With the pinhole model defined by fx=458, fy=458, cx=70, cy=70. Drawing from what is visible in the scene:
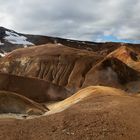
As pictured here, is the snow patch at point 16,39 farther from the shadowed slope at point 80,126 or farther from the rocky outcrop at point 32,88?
the shadowed slope at point 80,126

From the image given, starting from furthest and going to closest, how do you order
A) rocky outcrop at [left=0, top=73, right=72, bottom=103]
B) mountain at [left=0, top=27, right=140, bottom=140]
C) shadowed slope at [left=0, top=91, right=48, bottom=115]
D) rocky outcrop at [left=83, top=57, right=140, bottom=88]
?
rocky outcrop at [left=83, top=57, right=140, bottom=88], rocky outcrop at [left=0, top=73, right=72, bottom=103], shadowed slope at [left=0, top=91, right=48, bottom=115], mountain at [left=0, top=27, right=140, bottom=140]

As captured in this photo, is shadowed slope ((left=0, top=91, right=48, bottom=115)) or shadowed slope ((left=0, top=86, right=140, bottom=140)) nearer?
shadowed slope ((left=0, top=86, right=140, bottom=140))

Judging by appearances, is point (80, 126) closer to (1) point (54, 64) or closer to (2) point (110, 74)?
(2) point (110, 74)

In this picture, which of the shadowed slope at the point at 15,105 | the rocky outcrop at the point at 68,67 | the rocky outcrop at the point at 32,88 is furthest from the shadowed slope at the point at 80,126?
the rocky outcrop at the point at 68,67

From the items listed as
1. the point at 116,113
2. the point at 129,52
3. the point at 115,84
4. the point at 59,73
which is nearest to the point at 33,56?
the point at 59,73

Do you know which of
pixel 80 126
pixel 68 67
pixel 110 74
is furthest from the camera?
pixel 68 67

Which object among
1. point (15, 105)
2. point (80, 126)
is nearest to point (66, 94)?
point (15, 105)

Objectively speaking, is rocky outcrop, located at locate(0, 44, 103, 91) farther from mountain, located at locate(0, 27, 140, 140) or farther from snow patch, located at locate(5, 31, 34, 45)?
snow patch, located at locate(5, 31, 34, 45)

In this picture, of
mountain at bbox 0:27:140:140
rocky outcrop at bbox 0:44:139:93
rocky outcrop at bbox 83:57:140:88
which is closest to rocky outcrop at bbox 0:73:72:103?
mountain at bbox 0:27:140:140

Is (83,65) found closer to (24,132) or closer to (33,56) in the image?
(33,56)

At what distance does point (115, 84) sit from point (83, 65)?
6.80 meters

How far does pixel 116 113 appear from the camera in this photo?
1664 cm

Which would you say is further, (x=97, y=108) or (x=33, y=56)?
(x=33, y=56)

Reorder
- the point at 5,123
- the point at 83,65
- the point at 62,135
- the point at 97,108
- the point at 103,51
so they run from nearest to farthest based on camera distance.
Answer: the point at 62,135
the point at 5,123
the point at 97,108
the point at 83,65
the point at 103,51
